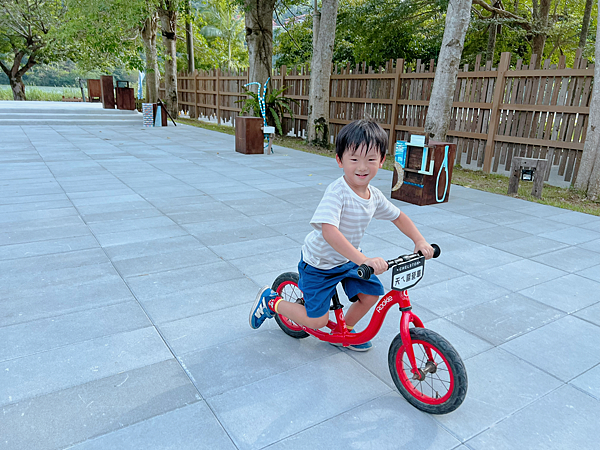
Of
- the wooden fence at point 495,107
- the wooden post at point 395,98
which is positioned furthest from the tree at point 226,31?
the wooden post at point 395,98

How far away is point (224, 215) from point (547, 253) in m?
3.74

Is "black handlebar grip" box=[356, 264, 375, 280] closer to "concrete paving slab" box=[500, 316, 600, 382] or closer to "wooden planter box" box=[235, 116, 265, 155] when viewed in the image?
"concrete paving slab" box=[500, 316, 600, 382]

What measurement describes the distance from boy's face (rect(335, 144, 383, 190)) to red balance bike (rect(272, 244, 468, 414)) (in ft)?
1.40

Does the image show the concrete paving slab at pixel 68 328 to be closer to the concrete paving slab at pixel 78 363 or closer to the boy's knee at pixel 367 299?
the concrete paving slab at pixel 78 363

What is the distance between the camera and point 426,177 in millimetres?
6754

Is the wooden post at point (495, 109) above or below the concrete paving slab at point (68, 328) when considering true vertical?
above

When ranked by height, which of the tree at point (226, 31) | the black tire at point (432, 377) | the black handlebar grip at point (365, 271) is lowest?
the black tire at point (432, 377)

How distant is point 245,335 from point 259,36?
1363 centimetres

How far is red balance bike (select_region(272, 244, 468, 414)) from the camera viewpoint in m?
2.13

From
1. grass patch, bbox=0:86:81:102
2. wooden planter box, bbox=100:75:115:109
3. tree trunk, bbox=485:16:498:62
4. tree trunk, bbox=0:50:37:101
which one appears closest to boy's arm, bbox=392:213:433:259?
tree trunk, bbox=485:16:498:62

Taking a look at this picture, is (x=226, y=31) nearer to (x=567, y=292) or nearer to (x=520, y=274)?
(x=520, y=274)

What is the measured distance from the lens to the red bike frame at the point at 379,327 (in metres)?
2.27

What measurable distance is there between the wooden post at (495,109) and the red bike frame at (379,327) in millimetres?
8214

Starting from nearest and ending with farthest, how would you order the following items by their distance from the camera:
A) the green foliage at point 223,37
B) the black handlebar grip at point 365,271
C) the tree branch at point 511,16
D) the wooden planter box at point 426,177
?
1. the black handlebar grip at point 365,271
2. the wooden planter box at point 426,177
3. the tree branch at point 511,16
4. the green foliage at point 223,37
